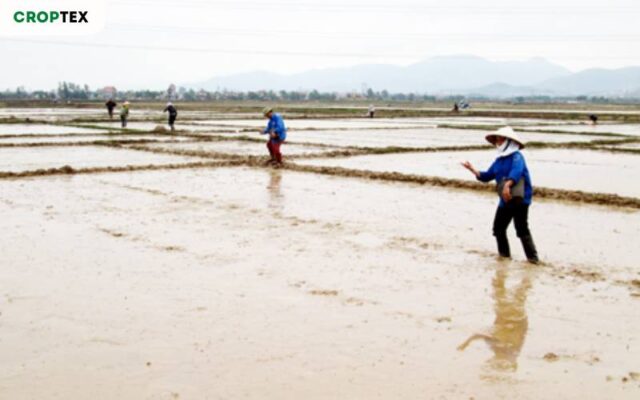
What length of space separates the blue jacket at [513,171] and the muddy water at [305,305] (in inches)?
29.0

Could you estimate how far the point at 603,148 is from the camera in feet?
68.0

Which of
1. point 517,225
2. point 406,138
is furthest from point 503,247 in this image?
point 406,138

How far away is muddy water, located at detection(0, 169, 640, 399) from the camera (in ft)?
14.1

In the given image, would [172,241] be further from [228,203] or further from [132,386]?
[132,386]

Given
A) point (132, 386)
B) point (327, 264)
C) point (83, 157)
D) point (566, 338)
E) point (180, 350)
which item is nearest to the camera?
point (132, 386)

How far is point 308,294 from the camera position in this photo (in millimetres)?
6082

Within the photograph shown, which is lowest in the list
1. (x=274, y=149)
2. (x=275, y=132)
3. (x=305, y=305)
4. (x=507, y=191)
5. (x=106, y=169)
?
(x=305, y=305)

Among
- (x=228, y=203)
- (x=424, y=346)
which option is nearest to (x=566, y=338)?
(x=424, y=346)

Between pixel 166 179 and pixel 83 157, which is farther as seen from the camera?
pixel 83 157

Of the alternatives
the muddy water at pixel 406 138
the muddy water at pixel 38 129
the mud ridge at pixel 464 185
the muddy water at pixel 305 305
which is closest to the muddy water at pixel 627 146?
the muddy water at pixel 406 138

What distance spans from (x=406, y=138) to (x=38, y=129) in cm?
1316

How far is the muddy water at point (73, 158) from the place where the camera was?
50.6ft

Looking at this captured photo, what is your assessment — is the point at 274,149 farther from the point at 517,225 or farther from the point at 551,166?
the point at 517,225

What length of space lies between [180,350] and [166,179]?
29.3ft
